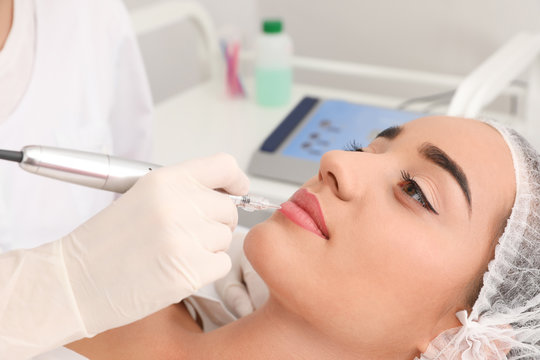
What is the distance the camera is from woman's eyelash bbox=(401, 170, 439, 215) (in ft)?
2.95

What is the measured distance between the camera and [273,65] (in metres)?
1.93

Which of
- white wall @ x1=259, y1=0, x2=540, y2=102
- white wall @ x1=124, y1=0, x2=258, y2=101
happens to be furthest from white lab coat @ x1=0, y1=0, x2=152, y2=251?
white wall @ x1=259, y1=0, x2=540, y2=102

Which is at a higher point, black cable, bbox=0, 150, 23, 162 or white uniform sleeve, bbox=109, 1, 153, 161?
black cable, bbox=0, 150, 23, 162

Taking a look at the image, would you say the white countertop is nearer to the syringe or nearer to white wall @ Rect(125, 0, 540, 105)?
white wall @ Rect(125, 0, 540, 105)

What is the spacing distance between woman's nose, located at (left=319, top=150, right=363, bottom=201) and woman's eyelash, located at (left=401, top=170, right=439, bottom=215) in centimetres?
8

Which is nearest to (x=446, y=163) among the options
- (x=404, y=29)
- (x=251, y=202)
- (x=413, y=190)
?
(x=413, y=190)

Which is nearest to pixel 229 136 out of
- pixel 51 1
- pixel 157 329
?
pixel 51 1

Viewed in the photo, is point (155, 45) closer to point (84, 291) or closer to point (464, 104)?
point (464, 104)

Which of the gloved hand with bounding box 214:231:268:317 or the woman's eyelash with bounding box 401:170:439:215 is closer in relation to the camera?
the woman's eyelash with bounding box 401:170:439:215

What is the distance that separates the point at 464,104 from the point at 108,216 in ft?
2.99

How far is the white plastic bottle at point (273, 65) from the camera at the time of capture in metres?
1.87

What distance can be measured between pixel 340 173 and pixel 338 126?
855 mm

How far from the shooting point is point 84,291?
79 centimetres

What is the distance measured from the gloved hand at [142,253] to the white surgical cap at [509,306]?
0.40 meters
